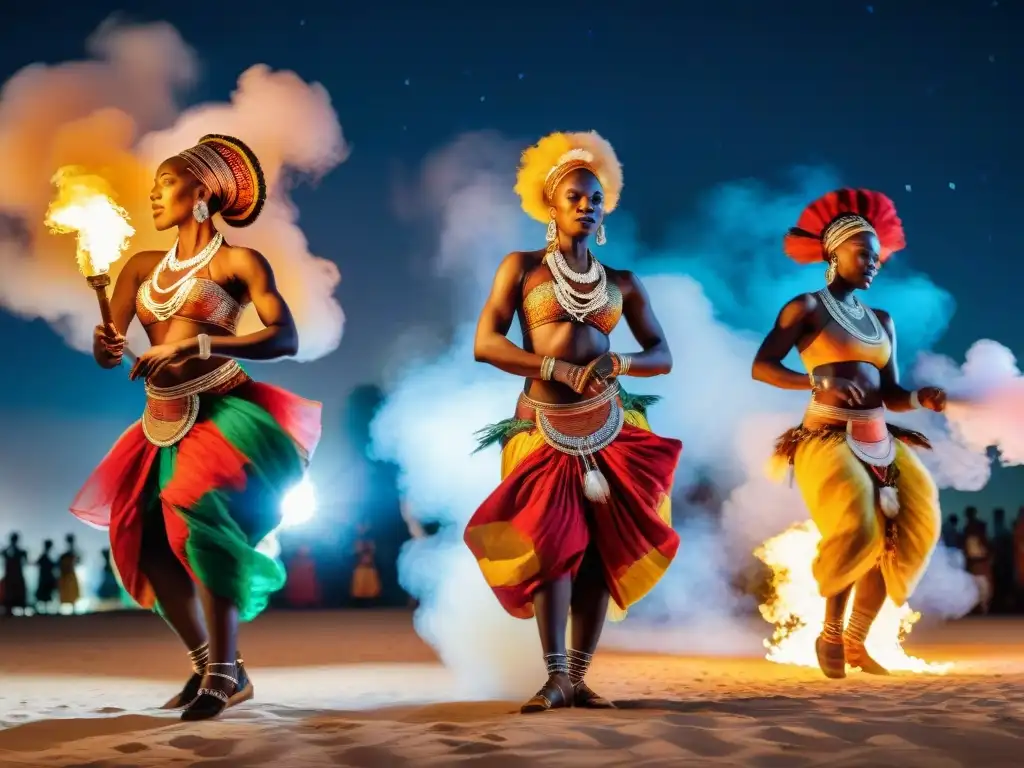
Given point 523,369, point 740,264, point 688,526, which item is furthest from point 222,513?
point 740,264

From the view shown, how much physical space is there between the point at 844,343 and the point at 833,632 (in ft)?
4.79

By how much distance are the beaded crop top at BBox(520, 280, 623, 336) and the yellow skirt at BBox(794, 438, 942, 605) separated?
172 cm

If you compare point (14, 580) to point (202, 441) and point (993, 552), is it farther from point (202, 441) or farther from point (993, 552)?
point (993, 552)

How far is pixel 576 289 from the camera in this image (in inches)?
194

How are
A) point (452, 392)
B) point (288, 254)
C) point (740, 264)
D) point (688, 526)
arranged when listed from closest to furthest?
point (288, 254)
point (452, 392)
point (688, 526)
point (740, 264)

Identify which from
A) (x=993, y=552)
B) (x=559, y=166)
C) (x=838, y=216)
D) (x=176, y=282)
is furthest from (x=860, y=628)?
(x=993, y=552)

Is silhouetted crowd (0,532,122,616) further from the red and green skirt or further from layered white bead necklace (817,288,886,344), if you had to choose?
layered white bead necklace (817,288,886,344)

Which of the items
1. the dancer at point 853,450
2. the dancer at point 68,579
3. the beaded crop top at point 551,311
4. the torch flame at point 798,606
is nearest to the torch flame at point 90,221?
the beaded crop top at point 551,311

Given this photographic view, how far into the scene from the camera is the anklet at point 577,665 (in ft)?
15.3

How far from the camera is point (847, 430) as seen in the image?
615 cm

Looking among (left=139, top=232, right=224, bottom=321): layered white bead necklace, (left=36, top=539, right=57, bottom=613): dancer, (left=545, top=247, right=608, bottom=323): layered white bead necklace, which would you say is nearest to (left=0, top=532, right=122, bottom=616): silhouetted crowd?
(left=36, top=539, right=57, bottom=613): dancer

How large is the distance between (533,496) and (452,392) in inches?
151

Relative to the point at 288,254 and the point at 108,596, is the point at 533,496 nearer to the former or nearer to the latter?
the point at 288,254

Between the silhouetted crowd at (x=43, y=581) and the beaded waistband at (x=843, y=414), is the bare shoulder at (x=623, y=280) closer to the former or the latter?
the beaded waistband at (x=843, y=414)
